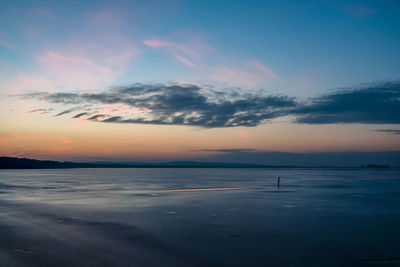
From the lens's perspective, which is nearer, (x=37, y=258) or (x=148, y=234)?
(x=37, y=258)

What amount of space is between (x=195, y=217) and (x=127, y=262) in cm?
746

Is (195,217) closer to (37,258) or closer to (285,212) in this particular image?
(285,212)

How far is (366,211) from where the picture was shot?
1759 centimetres

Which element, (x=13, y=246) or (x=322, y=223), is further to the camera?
(x=322, y=223)

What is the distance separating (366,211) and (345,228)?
5.81 metres

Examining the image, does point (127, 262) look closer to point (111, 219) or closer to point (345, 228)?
point (111, 219)

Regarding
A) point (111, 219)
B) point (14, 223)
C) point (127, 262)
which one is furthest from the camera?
point (111, 219)

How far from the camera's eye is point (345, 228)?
1288 cm

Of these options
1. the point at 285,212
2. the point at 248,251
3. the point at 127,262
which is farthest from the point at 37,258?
the point at 285,212

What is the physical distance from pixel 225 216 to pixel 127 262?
26.7 feet

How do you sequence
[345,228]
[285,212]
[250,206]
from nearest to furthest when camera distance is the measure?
[345,228]
[285,212]
[250,206]

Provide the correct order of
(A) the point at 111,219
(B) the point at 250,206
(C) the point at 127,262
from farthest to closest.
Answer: (B) the point at 250,206
(A) the point at 111,219
(C) the point at 127,262

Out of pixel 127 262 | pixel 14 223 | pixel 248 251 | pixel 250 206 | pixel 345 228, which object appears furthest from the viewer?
pixel 250 206

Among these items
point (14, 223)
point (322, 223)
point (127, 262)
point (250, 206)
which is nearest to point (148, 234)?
point (127, 262)
